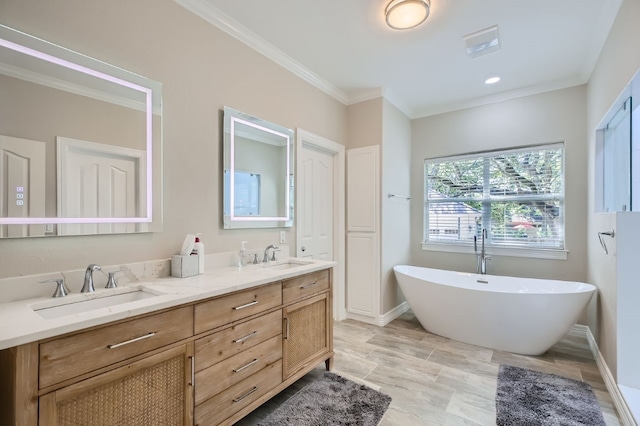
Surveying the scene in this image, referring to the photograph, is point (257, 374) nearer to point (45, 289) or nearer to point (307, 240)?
point (45, 289)

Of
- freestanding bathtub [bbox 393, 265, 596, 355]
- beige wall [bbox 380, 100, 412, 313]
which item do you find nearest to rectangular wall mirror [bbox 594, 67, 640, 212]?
freestanding bathtub [bbox 393, 265, 596, 355]

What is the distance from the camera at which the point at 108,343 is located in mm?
1171

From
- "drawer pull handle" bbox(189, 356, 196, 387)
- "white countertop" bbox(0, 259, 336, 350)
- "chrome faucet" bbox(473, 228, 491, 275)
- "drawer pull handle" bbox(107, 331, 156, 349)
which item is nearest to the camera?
"white countertop" bbox(0, 259, 336, 350)

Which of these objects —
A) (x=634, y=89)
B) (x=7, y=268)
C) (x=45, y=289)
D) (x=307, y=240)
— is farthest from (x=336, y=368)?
(x=634, y=89)

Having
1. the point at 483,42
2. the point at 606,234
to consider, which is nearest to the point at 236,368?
the point at 606,234

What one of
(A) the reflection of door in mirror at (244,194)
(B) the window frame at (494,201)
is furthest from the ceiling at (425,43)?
(A) the reflection of door in mirror at (244,194)

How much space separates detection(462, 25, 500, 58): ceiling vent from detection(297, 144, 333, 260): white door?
5.63 feet

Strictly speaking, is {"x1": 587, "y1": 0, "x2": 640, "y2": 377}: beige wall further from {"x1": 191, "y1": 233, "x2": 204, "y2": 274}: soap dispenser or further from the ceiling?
{"x1": 191, "y1": 233, "x2": 204, "y2": 274}: soap dispenser

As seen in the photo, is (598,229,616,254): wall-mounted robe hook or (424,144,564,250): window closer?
(598,229,616,254): wall-mounted robe hook

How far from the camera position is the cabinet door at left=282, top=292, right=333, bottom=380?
6.66ft

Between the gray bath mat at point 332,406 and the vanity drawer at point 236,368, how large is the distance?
0.33m

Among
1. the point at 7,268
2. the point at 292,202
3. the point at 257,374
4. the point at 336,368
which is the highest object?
the point at 292,202

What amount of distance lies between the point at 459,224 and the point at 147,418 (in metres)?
3.80

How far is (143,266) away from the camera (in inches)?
69.8
